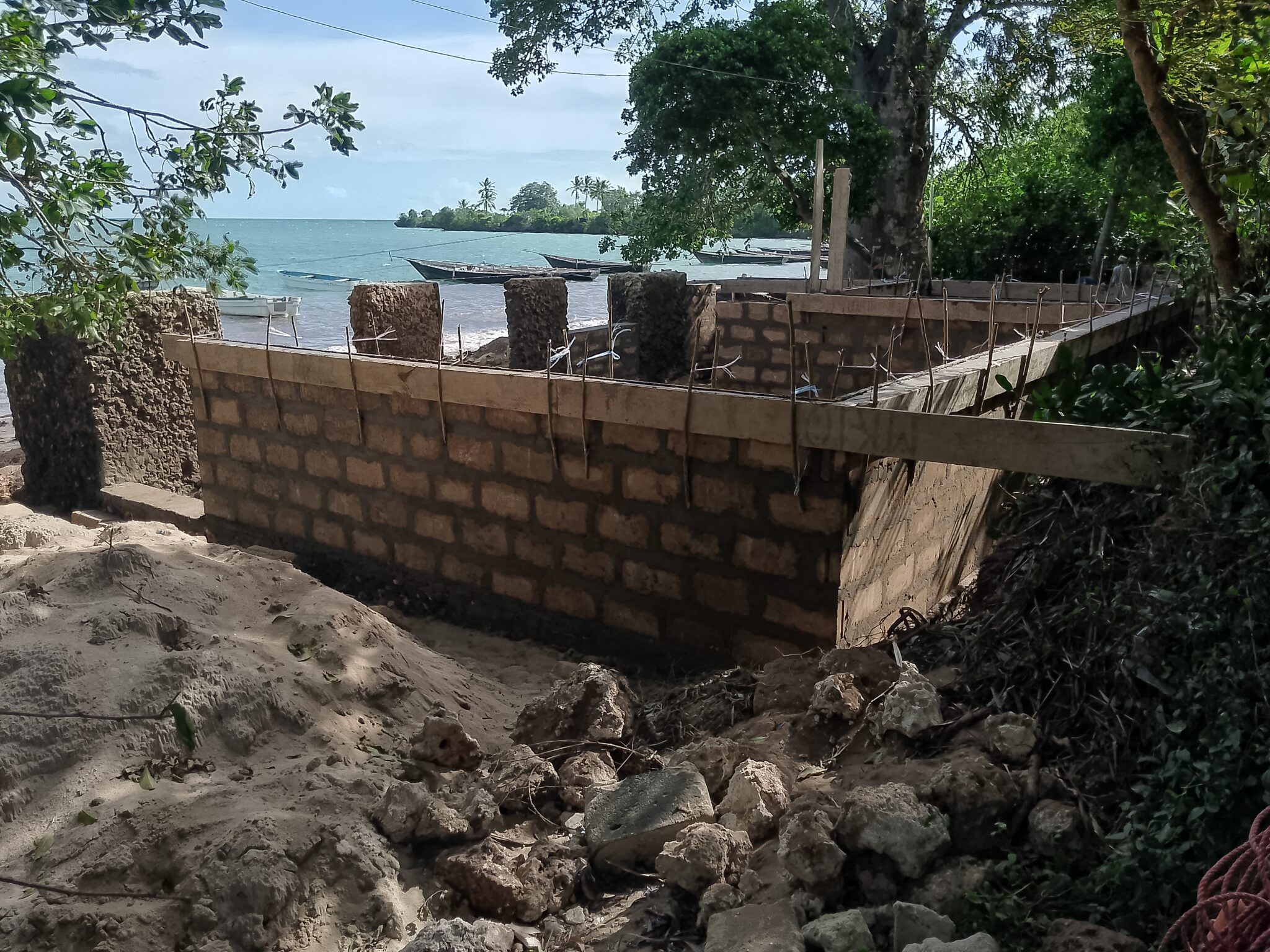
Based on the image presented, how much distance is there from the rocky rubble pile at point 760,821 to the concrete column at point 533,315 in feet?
17.4

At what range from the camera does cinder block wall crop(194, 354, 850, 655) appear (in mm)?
4844

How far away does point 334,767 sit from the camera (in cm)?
389

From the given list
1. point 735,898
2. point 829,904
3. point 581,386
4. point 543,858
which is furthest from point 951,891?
point 581,386

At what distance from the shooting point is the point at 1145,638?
10.8 ft

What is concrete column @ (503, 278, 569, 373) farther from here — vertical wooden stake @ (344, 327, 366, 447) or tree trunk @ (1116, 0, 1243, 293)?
tree trunk @ (1116, 0, 1243, 293)

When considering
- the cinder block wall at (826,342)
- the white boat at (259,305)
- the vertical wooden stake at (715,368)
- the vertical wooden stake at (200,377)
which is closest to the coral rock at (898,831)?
the vertical wooden stake at (715,368)

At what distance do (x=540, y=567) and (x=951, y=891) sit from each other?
3263 millimetres

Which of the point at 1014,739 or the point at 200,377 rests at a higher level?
the point at 200,377

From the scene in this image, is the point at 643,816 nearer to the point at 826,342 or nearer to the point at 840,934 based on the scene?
the point at 840,934

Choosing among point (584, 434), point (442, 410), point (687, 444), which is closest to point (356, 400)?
point (442, 410)

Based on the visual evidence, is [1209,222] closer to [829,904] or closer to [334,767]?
[829,904]

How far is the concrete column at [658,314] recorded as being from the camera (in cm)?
980

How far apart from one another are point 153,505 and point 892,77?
1583 cm

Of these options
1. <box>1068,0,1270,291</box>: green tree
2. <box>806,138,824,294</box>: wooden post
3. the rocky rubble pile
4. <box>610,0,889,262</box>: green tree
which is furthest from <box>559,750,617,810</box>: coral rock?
<box>610,0,889,262</box>: green tree
